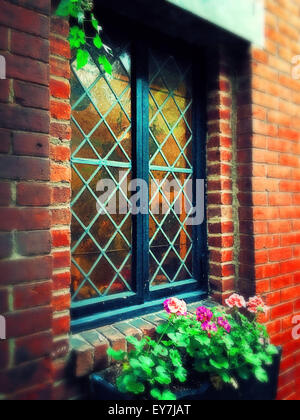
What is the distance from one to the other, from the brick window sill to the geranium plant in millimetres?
60

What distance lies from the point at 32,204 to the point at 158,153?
3.14 feet

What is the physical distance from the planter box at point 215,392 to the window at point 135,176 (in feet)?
0.98

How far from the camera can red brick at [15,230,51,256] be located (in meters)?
1.16

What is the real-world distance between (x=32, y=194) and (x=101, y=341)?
776 millimetres

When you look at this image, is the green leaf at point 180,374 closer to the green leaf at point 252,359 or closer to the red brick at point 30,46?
the green leaf at point 252,359

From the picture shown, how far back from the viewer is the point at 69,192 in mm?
1434

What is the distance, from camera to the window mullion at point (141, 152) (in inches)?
70.4

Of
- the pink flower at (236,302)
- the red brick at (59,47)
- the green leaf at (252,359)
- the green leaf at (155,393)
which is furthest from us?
the pink flower at (236,302)

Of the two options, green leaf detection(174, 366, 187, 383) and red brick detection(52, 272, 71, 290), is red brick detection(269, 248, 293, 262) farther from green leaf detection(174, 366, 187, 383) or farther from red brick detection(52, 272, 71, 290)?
red brick detection(52, 272, 71, 290)

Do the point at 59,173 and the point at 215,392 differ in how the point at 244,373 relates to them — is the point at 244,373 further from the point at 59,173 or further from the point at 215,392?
the point at 59,173

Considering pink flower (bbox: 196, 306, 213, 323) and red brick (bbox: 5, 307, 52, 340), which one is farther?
pink flower (bbox: 196, 306, 213, 323)

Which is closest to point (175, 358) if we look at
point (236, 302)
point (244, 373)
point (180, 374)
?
point (180, 374)

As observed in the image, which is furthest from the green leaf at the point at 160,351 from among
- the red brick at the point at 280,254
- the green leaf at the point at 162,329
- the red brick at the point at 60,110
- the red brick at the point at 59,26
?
the red brick at the point at 59,26

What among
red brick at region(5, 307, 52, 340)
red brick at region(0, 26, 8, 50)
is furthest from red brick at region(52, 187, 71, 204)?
red brick at region(0, 26, 8, 50)
